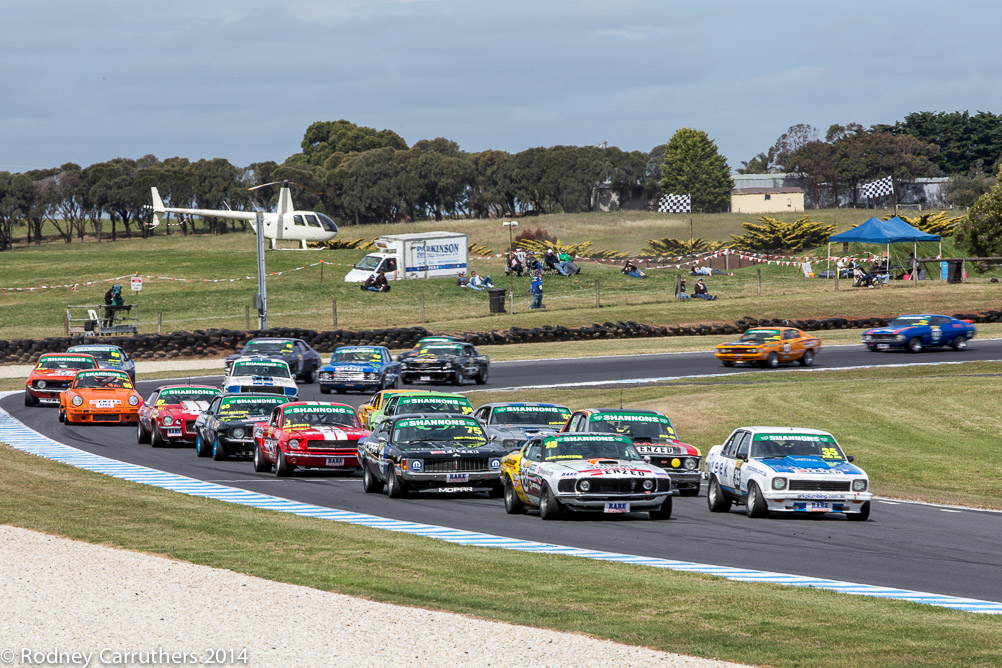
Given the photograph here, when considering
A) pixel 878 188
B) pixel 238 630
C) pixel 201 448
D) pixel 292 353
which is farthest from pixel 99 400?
pixel 878 188

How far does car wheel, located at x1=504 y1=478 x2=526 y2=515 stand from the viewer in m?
18.1

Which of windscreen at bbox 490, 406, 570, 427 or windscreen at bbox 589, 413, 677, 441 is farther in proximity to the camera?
windscreen at bbox 490, 406, 570, 427

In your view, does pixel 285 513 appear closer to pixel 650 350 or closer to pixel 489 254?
pixel 650 350

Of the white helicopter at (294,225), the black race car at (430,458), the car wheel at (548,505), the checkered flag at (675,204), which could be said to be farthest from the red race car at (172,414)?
the checkered flag at (675,204)

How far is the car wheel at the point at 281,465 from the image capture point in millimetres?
22766

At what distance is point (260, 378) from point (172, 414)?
6.56 metres

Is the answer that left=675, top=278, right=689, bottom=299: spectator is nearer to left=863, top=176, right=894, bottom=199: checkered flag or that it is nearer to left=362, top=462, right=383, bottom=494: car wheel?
left=362, top=462, right=383, bottom=494: car wheel

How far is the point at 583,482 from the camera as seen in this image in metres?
17.3

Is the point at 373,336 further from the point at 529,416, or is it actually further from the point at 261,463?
the point at 529,416

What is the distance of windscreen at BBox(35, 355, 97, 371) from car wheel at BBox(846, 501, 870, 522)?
25.1 m

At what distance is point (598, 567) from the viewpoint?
13133 millimetres

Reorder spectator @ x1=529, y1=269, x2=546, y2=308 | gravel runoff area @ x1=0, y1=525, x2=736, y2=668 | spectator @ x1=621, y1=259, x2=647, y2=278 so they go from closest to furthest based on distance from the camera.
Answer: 1. gravel runoff area @ x1=0, y1=525, x2=736, y2=668
2. spectator @ x1=529, y1=269, x2=546, y2=308
3. spectator @ x1=621, y1=259, x2=647, y2=278

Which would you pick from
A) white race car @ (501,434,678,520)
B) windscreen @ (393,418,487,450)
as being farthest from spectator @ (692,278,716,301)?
white race car @ (501,434,678,520)

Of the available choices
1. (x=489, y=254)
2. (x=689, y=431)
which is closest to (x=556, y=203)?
(x=489, y=254)
